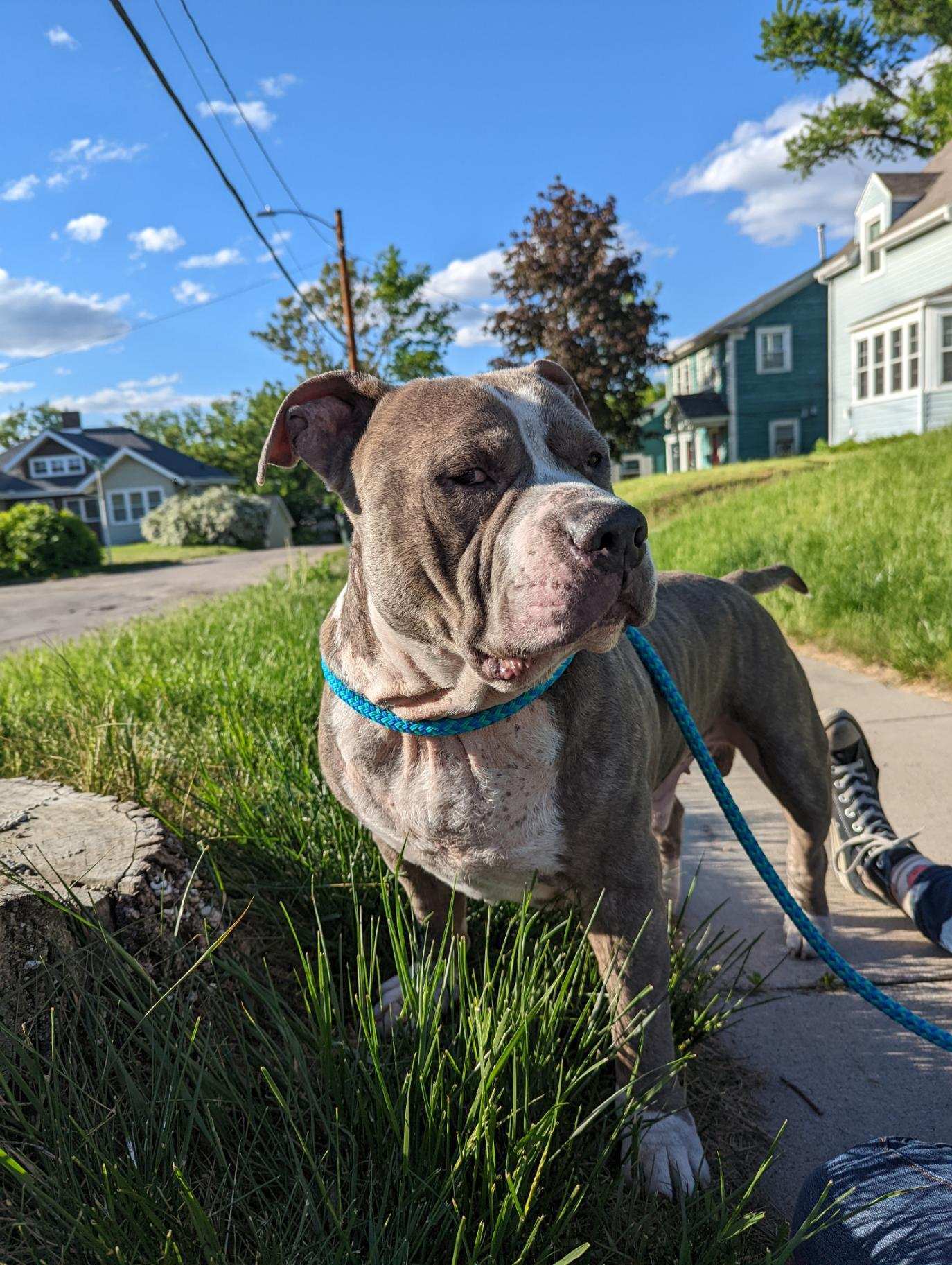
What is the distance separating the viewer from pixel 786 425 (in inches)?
1377

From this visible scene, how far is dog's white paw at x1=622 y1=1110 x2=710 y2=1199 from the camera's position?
6.04ft

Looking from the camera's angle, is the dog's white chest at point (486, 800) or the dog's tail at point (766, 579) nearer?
the dog's white chest at point (486, 800)

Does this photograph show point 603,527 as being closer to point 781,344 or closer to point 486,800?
point 486,800

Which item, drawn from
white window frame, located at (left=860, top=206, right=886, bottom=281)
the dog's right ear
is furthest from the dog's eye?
white window frame, located at (left=860, top=206, right=886, bottom=281)

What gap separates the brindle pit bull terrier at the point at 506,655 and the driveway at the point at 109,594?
8262 millimetres

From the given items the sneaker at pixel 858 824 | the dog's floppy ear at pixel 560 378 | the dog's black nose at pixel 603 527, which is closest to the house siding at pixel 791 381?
the sneaker at pixel 858 824

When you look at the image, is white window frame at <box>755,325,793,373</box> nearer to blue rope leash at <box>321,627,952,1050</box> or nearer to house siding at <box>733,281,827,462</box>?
house siding at <box>733,281,827,462</box>

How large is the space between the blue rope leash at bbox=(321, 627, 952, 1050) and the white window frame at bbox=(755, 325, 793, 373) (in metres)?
35.2

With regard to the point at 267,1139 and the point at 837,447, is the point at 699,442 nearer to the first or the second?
the point at 837,447

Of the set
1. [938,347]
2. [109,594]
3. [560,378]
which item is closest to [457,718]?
[560,378]

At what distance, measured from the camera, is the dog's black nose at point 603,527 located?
1688 mm

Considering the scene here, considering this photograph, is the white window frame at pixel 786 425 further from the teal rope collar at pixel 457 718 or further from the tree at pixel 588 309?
the teal rope collar at pixel 457 718

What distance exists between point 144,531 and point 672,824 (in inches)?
1662

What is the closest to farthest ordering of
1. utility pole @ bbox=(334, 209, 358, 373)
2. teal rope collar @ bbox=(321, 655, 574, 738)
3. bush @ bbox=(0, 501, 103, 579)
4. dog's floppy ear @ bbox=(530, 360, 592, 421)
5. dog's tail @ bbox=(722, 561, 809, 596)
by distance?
teal rope collar @ bbox=(321, 655, 574, 738)
dog's floppy ear @ bbox=(530, 360, 592, 421)
dog's tail @ bbox=(722, 561, 809, 596)
utility pole @ bbox=(334, 209, 358, 373)
bush @ bbox=(0, 501, 103, 579)
